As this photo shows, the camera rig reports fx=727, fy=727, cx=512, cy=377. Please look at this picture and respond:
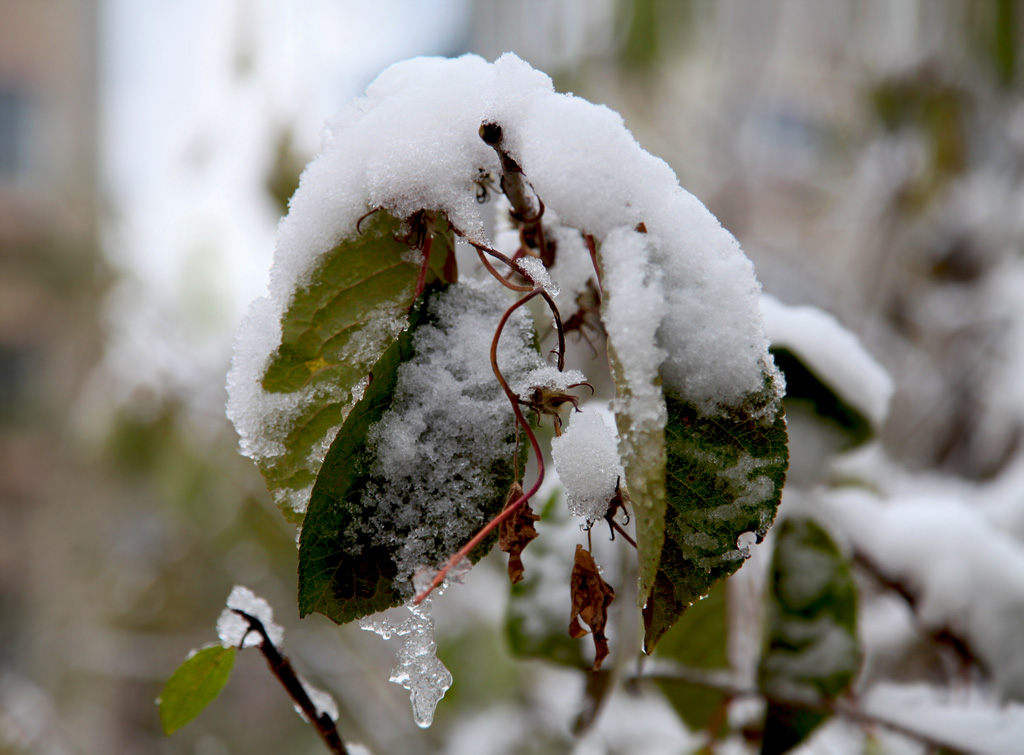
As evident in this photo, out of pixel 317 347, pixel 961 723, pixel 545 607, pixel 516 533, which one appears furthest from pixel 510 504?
pixel 961 723

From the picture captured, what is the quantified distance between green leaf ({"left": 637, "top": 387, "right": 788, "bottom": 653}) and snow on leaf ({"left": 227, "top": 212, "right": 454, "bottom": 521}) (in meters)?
0.14

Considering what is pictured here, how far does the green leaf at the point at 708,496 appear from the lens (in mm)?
281

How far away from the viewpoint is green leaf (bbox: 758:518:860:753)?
1.74ft

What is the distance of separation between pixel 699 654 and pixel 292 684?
14.9 inches

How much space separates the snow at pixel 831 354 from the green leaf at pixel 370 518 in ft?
0.95

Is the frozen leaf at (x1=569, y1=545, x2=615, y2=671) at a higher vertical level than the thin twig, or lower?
higher

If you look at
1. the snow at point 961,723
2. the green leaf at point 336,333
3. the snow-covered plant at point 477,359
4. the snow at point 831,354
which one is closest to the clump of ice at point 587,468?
the snow-covered plant at point 477,359

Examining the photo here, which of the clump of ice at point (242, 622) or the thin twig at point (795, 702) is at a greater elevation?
the clump of ice at point (242, 622)

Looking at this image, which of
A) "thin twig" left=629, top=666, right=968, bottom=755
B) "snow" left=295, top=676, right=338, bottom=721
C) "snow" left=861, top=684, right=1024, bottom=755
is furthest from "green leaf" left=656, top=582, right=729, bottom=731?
"snow" left=295, top=676, right=338, bottom=721

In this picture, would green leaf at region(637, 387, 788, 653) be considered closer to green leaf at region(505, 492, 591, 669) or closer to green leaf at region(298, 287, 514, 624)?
green leaf at region(298, 287, 514, 624)

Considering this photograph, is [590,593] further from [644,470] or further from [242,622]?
[242,622]

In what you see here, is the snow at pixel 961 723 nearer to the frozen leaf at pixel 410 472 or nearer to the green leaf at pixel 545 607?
the green leaf at pixel 545 607

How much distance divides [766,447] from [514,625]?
34cm

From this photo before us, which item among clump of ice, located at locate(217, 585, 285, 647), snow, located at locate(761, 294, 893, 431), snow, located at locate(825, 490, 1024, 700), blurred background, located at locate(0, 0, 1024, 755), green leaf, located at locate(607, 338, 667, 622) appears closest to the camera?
green leaf, located at locate(607, 338, 667, 622)
